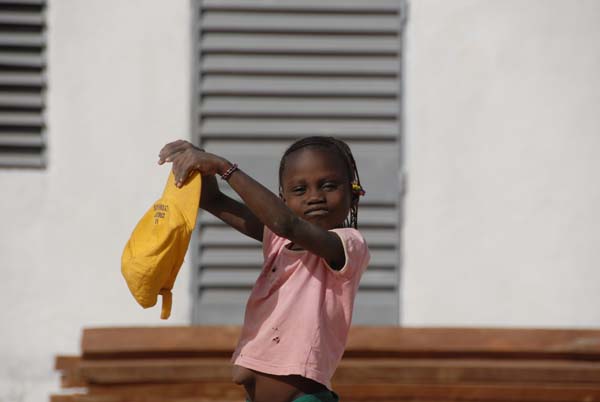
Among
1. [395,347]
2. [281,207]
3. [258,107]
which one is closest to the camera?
[281,207]

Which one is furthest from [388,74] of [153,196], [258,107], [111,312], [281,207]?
[281,207]

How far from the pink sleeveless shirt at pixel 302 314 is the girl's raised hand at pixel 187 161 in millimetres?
347

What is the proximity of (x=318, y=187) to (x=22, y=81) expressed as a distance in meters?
3.07

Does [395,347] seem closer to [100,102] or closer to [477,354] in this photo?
[477,354]

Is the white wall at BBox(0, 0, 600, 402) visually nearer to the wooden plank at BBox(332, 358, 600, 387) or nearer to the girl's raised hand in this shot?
the wooden plank at BBox(332, 358, 600, 387)

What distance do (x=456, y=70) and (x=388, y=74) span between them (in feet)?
1.18

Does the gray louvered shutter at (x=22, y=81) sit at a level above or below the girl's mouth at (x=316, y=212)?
above

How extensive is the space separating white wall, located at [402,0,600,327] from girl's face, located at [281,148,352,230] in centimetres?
262

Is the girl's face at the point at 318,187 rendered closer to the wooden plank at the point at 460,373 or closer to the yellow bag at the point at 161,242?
the yellow bag at the point at 161,242

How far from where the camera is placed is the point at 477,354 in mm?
5309

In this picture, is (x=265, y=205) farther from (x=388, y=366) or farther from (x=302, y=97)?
(x=302, y=97)

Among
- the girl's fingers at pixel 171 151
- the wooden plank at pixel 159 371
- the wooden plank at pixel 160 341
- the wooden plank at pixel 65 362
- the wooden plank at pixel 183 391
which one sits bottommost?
the wooden plank at pixel 183 391

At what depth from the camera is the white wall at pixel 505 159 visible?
5586 mm

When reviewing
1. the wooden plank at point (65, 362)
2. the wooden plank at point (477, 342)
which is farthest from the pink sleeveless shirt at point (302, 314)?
the wooden plank at point (65, 362)
